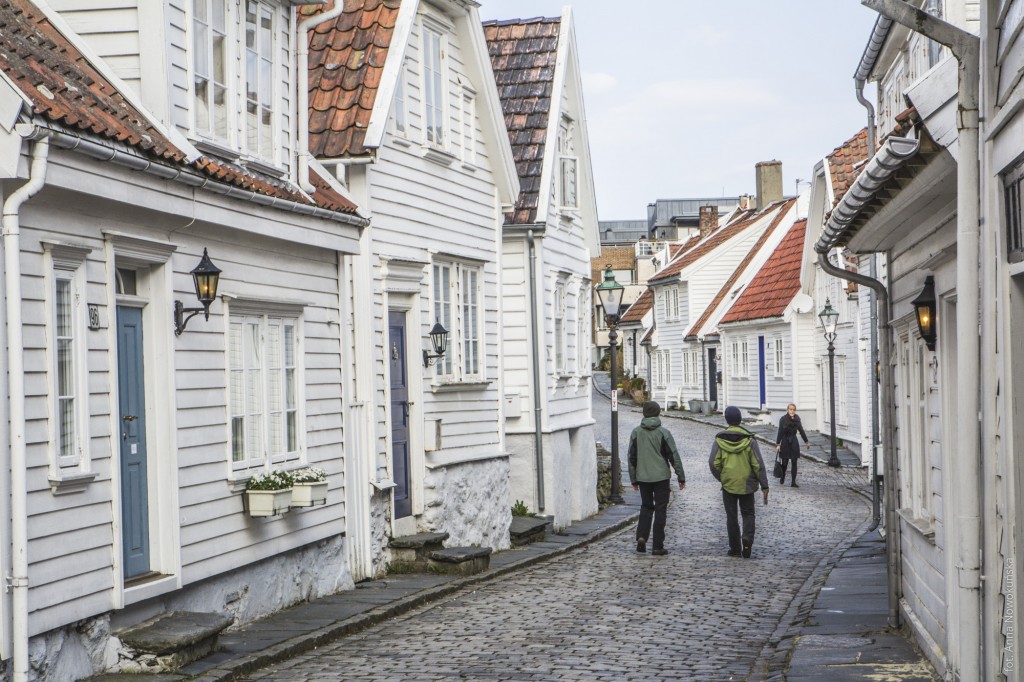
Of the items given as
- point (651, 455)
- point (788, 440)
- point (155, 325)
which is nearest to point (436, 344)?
point (651, 455)

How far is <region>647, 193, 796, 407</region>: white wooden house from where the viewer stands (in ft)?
173

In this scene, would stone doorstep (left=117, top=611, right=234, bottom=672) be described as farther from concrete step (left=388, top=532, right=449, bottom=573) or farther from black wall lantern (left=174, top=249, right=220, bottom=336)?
concrete step (left=388, top=532, right=449, bottom=573)

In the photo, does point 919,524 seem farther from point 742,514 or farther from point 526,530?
point 526,530

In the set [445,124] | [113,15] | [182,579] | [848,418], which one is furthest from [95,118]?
[848,418]

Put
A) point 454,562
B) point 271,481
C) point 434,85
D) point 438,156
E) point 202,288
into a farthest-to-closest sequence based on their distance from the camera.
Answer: point 434,85
point 438,156
point 454,562
point 271,481
point 202,288

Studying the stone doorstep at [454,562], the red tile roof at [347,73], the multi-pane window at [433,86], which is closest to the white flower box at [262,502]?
the stone doorstep at [454,562]

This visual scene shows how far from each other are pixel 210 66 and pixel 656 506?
8.58 m

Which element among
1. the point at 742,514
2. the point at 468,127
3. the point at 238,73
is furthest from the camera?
the point at 468,127

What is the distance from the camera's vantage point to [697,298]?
54.9 m

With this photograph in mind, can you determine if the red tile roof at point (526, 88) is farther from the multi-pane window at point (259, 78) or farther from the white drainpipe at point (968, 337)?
the white drainpipe at point (968, 337)

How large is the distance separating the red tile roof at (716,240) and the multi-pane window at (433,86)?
118 feet

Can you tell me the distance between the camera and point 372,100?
13.9 m

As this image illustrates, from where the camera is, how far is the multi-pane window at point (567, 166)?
73.8ft

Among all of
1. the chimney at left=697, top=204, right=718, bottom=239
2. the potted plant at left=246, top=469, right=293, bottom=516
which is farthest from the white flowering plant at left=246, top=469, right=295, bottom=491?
the chimney at left=697, top=204, right=718, bottom=239
